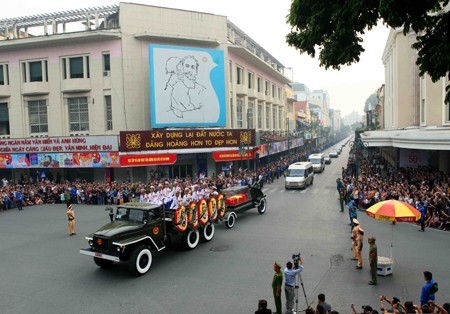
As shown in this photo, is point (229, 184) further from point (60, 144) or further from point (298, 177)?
point (60, 144)

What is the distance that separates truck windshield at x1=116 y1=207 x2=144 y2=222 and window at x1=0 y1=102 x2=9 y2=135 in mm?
30104

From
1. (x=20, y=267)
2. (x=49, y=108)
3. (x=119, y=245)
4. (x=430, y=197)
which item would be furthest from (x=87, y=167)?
(x=430, y=197)

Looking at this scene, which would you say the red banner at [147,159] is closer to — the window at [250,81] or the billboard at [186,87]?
the billboard at [186,87]

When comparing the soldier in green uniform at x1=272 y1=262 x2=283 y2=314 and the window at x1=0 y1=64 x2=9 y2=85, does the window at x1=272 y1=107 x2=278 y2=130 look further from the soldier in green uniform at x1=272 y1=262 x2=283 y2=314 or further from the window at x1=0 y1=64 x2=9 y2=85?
the soldier in green uniform at x1=272 y1=262 x2=283 y2=314

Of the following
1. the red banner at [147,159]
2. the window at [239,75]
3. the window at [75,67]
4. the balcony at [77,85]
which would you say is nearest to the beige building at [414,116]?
the window at [239,75]

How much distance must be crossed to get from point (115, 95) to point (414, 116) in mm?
26499

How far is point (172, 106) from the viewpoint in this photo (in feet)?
112

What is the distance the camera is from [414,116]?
32188mm

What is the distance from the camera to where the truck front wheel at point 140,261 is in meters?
11.9

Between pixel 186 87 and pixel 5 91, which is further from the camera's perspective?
pixel 5 91

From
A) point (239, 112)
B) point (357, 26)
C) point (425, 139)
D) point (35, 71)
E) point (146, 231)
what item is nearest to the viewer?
point (357, 26)

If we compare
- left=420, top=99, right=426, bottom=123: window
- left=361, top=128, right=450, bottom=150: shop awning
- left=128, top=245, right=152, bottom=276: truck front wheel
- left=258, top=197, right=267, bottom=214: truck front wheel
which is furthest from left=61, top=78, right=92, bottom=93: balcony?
left=420, top=99, right=426, bottom=123: window

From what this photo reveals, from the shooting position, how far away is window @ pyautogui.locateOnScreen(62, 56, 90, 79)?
1361 inches

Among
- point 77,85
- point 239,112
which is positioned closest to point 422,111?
point 239,112
